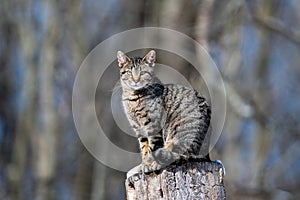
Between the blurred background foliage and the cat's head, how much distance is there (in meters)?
3.71

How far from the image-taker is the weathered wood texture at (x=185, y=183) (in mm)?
2482

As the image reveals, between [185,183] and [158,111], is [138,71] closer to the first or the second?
[158,111]

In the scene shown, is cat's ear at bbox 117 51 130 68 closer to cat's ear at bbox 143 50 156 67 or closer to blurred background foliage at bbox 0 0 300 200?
cat's ear at bbox 143 50 156 67

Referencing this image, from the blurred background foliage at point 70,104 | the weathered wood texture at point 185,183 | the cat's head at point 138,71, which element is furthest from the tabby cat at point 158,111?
the blurred background foliage at point 70,104

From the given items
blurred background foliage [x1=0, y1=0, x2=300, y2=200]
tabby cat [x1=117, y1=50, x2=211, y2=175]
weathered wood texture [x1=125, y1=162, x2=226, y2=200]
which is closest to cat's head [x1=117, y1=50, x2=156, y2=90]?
tabby cat [x1=117, y1=50, x2=211, y2=175]

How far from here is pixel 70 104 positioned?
28.2ft

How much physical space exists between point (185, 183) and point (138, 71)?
0.54m

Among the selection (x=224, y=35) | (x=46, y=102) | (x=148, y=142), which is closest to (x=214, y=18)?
(x=224, y=35)

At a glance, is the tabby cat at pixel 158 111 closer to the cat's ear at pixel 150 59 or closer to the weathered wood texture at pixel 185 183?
the cat's ear at pixel 150 59

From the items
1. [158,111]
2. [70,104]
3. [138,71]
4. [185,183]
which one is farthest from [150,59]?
[70,104]

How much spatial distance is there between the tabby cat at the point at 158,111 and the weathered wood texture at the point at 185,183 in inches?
6.1

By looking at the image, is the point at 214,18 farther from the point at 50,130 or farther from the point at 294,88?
the point at 294,88

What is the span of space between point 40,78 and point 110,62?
136 cm

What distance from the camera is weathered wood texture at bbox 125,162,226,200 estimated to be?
2.48 metres
